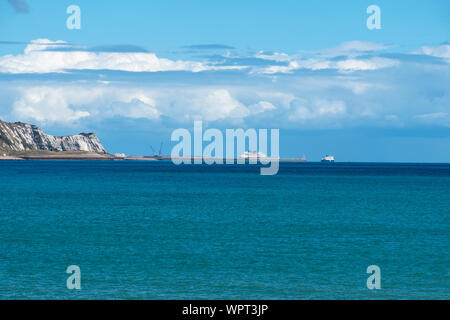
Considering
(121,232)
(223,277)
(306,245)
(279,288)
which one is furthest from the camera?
(121,232)

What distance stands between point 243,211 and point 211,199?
59.6ft

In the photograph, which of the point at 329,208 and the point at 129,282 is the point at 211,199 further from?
the point at 129,282

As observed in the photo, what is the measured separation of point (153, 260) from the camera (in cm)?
3941

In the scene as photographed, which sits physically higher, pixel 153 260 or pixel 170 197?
pixel 170 197

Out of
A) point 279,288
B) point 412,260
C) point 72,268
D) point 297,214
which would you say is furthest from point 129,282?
point 297,214

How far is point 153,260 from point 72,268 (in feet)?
19.4

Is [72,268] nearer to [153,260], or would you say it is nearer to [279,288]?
[153,260]

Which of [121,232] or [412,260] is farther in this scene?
[121,232]

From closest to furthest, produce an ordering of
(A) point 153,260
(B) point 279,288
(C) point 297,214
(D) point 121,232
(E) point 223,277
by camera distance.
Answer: (B) point 279,288 → (E) point 223,277 → (A) point 153,260 → (D) point 121,232 → (C) point 297,214

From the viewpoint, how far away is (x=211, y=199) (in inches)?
3501
